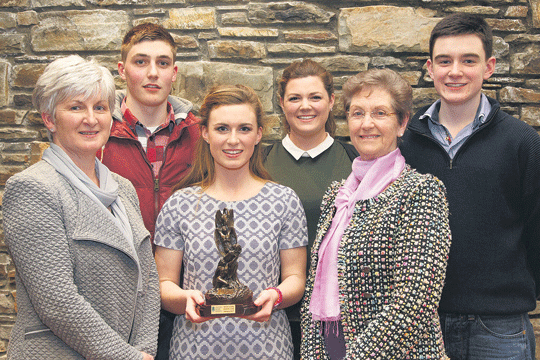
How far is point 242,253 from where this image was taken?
78.9 inches

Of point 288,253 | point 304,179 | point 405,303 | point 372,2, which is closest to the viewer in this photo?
point 405,303

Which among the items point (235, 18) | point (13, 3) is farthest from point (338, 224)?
point (13, 3)

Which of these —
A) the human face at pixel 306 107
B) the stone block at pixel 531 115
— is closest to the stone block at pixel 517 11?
the stone block at pixel 531 115

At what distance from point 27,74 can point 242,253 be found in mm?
2253

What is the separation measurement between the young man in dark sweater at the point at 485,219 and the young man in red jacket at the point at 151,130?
1254mm

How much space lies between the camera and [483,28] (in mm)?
2201

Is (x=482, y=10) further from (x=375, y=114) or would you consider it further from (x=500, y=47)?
(x=375, y=114)

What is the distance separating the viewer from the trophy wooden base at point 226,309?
71.3 inches

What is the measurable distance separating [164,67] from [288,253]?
125cm

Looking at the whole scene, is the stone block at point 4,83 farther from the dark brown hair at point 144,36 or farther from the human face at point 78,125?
the human face at point 78,125

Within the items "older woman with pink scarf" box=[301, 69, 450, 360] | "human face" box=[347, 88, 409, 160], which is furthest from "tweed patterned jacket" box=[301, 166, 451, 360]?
"human face" box=[347, 88, 409, 160]

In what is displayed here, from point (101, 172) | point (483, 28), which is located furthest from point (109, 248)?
point (483, 28)

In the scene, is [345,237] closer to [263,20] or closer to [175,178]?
[175,178]

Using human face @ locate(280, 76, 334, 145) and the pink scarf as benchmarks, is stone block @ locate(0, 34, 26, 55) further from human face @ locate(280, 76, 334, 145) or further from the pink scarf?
the pink scarf
